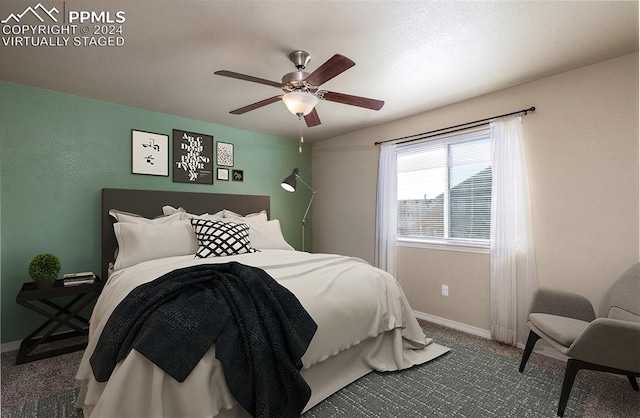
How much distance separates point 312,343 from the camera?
73.5 inches

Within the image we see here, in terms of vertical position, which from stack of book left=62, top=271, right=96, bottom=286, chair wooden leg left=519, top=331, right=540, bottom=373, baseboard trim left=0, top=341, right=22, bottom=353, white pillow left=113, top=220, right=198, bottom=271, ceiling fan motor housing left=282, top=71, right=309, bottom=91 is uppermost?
ceiling fan motor housing left=282, top=71, right=309, bottom=91

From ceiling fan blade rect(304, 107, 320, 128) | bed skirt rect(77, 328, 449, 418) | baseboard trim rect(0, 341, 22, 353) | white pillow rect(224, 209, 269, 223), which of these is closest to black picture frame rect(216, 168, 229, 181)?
white pillow rect(224, 209, 269, 223)

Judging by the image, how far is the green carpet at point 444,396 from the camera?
1.84 metres

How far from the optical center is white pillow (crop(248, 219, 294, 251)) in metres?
3.43

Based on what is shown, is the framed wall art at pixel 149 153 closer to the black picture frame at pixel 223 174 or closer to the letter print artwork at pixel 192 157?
the letter print artwork at pixel 192 157

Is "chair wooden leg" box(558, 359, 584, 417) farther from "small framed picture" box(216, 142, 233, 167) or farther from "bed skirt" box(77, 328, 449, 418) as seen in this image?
"small framed picture" box(216, 142, 233, 167)

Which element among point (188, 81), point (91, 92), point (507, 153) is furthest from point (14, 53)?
point (507, 153)

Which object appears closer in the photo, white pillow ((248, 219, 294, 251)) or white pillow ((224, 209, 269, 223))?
white pillow ((248, 219, 294, 251))

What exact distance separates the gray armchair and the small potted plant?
12.8 feet

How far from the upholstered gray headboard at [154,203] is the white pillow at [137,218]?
92mm

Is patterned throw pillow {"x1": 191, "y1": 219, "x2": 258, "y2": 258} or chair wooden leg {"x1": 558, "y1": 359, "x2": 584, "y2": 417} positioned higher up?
patterned throw pillow {"x1": 191, "y1": 219, "x2": 258, "y2": 258}

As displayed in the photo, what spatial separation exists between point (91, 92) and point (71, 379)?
2.54m

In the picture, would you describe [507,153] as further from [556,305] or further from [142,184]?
[142,184]

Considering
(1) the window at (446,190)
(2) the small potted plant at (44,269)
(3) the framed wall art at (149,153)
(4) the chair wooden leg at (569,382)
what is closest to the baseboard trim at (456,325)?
(1) the window at (446,190)
